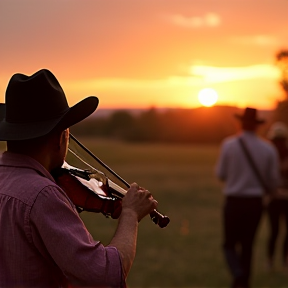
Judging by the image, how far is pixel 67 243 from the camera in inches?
80.2

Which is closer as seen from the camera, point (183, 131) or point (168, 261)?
point (168, 261)

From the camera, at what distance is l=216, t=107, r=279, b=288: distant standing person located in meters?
6.40

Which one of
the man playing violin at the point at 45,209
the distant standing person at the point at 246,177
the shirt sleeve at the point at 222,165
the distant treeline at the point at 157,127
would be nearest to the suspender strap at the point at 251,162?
the distant standing person at the point at 246,177

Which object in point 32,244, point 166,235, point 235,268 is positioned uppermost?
point 32,244

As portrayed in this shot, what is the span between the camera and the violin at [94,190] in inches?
94.3

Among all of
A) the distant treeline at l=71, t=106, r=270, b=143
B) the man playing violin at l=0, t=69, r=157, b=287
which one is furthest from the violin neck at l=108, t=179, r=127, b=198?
the distant treeline at l=71, t=106, r=270, b=143

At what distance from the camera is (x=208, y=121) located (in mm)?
39562

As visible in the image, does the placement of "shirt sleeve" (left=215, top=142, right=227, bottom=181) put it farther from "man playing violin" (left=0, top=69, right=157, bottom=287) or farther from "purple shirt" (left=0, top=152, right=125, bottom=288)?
"purple shirt" (left=0, top=152, right=125, bottom=288)

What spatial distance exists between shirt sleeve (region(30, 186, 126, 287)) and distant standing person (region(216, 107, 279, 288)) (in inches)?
173

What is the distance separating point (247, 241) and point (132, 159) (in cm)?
3071

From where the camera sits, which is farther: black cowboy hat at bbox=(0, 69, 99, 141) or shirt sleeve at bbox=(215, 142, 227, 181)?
shirt sleeve at bbox=(215, 142, 227, 181)

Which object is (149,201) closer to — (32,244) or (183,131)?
(32,244)

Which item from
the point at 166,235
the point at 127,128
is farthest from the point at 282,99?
the point at 127,128

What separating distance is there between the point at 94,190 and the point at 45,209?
0.40 metres
